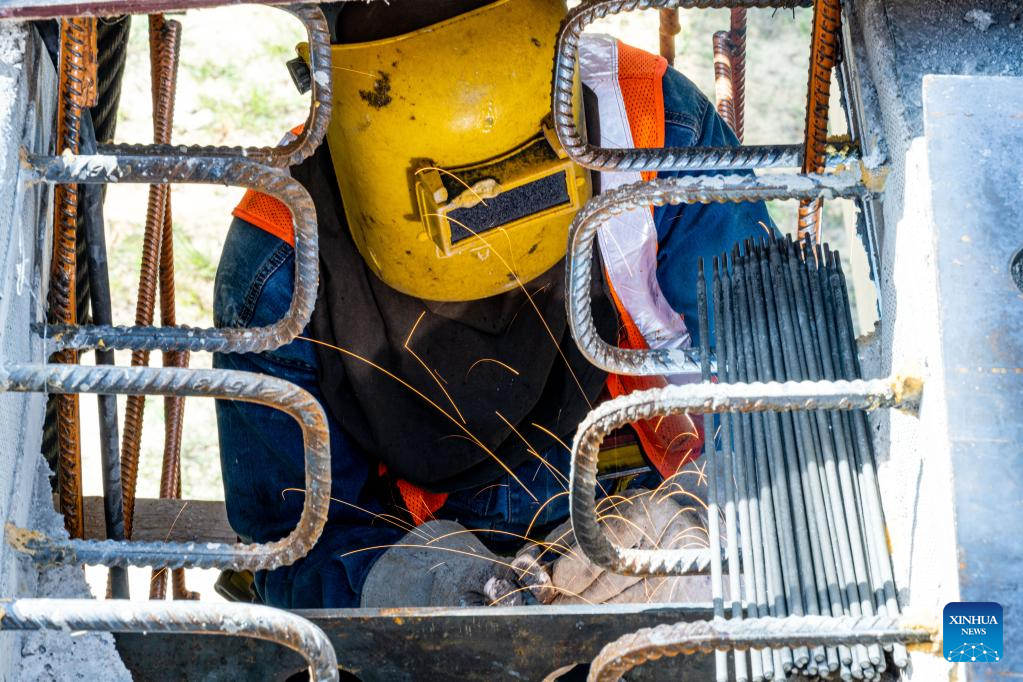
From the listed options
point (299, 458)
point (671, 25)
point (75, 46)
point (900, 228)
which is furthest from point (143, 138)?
point (900, 228)

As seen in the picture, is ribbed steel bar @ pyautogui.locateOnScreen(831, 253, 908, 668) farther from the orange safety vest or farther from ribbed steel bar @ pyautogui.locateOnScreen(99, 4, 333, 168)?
the orange safety vest

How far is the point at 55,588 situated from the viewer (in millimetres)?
2480

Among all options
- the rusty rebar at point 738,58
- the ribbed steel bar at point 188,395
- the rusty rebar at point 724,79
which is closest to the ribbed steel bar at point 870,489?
the ribbed steel bar at point 188,395

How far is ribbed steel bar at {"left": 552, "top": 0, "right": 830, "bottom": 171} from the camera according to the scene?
88.4 inches

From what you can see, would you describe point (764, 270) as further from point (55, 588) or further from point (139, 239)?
point (139, 239)

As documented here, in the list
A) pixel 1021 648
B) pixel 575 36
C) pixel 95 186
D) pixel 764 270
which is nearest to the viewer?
pixel 1021 648

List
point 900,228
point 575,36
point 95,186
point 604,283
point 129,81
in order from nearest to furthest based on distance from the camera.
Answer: point 900,228 → point 575,36 → point 95,186 → point 604,283 → point 129,81

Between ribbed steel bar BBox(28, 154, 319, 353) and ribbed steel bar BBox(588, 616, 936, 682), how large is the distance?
0.91 meters

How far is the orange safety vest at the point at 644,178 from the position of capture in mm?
3408

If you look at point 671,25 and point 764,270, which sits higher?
point 671,25

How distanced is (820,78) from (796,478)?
2.22ft

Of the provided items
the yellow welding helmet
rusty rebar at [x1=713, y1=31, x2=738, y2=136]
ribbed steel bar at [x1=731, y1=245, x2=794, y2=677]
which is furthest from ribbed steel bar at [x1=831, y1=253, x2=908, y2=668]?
rusty rebar at [x1=713, y1=31, x2=738, y2=136]

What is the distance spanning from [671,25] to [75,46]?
8.92 ft

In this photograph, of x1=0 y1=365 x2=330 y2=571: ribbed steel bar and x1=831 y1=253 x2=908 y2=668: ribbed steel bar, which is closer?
x1=0 y1=365 x2=330 y2=571: ribbed steel bar
